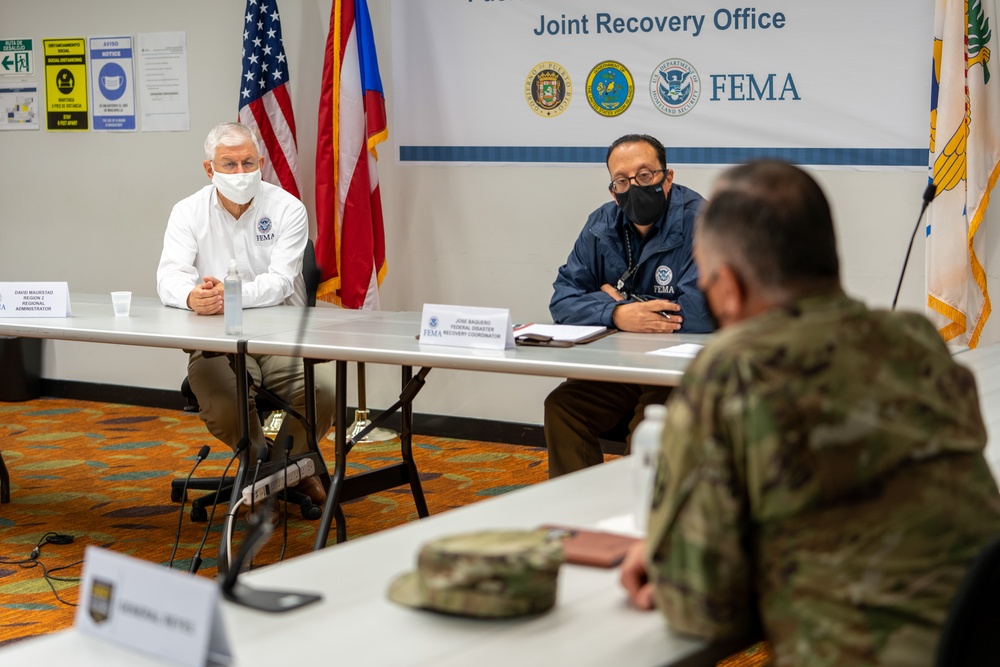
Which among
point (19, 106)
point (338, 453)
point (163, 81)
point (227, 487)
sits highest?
point (163, 81)

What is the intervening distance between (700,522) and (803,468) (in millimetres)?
120

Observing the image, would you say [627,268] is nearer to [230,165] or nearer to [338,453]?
[338,453]

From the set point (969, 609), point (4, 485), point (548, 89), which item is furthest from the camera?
point (548, 89)

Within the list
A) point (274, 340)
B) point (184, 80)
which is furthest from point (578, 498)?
point (184, 80)

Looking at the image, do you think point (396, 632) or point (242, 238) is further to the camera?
point (242, 238)

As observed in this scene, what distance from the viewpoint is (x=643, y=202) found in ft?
11.8

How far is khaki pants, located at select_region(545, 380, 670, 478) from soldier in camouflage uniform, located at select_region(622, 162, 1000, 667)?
6.77ft

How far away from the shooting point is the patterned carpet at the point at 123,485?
3573 mm

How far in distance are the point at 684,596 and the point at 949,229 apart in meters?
3.21

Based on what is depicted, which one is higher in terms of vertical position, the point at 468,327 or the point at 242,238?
the point at 242,238

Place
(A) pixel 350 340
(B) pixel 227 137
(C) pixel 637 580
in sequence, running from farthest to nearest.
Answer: (B) pixel 227 137
(A) pixel 350 340
(C) pixel 637 580

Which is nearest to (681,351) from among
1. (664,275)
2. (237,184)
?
(664,275)

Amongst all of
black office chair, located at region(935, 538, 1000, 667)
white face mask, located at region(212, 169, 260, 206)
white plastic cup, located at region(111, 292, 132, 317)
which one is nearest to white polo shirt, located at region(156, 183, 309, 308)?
white face mask, located at region(212, 169, 260, 206)

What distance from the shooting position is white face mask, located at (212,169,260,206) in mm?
4164
